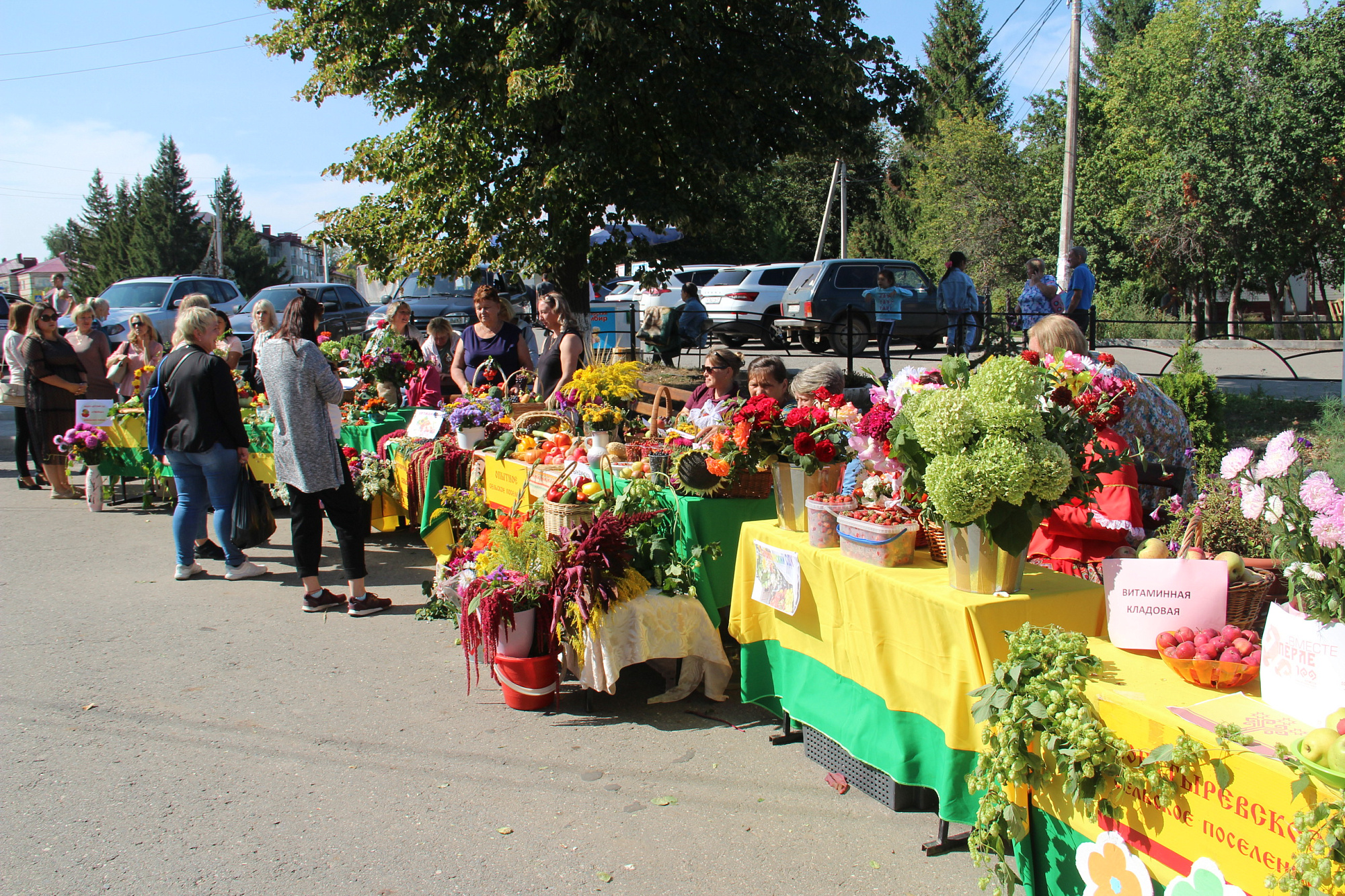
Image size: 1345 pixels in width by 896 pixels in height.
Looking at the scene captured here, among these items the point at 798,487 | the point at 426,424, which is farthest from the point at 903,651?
the point at 426,424

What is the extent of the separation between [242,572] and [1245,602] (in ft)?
18.8

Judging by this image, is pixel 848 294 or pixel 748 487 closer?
pixel 748 487

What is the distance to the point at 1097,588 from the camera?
113 inches

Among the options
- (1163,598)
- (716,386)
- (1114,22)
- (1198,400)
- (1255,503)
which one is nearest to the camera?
(1255,503)

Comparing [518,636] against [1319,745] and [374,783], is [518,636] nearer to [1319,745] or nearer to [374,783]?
[374,783]

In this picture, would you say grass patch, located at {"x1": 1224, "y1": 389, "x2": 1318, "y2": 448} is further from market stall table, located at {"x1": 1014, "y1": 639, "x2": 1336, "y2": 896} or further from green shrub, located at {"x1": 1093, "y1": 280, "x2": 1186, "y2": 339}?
green shrub, located at {"x1": 1093, "y1": 280, "x2": 1186, "y2": 339}

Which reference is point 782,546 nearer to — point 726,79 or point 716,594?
point 716,594

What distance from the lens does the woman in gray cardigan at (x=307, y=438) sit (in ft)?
16.4

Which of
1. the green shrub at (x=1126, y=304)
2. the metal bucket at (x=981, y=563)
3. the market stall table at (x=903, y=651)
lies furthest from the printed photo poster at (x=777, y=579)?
the green shrub at (x=1126, y=304)

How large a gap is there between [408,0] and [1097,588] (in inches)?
354

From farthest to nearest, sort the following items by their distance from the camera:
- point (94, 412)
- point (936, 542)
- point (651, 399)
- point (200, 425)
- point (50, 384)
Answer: point (651, 399) → point (50, 384) → point (94, 412) → point (200, 425) → point (936, 542)

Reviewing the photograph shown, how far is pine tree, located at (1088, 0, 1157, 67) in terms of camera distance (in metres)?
41.8

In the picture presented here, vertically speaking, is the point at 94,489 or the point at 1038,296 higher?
the point at 1038,296

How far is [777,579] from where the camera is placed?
139 inches
